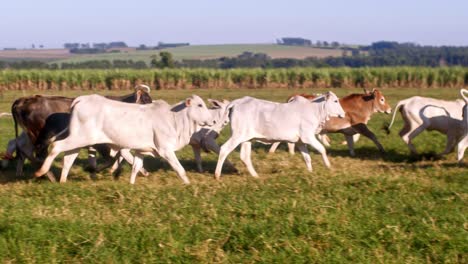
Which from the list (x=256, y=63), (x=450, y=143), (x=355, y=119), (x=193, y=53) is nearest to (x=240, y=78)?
(x=256, y=63)

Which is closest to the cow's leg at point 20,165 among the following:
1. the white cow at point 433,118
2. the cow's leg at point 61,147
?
the cow's leg at point 61,147

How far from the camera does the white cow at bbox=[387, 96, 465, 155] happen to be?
1487 centimetres

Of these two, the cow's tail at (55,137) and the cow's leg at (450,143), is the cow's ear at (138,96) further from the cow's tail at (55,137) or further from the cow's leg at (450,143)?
the cow's leg at (450,143)

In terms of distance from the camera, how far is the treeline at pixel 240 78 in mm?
48062

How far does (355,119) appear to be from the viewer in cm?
1611

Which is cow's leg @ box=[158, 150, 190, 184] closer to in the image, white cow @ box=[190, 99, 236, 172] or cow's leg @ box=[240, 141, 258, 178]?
white cow @ box=[190, 99, 236, 172]

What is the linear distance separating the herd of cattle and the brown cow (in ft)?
6.90

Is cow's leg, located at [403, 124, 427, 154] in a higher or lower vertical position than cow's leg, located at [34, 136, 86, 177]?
lower

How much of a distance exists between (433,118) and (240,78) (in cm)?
3561

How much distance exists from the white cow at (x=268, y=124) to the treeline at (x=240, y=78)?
3675 cm

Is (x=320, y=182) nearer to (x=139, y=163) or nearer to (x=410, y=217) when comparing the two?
(x=410, y=217)

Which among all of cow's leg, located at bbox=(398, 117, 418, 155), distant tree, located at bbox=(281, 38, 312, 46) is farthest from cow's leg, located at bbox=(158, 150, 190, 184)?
distant tree, located at bbox=(281, 38, 312, 46)

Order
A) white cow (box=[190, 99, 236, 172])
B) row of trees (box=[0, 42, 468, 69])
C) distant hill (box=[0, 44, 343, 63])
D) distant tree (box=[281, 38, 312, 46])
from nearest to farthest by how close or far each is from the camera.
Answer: white cow (box=[190, 99, 236, 172]), row of trees (box=[0, 42, 468, 69]), distant hill (box=[0, 44, 343, 63]), distant tree (box=[281, 38, 312, 46])

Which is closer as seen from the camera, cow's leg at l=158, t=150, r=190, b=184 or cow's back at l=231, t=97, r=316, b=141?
cow's leg at l=158, t=150, r=190, b=184
